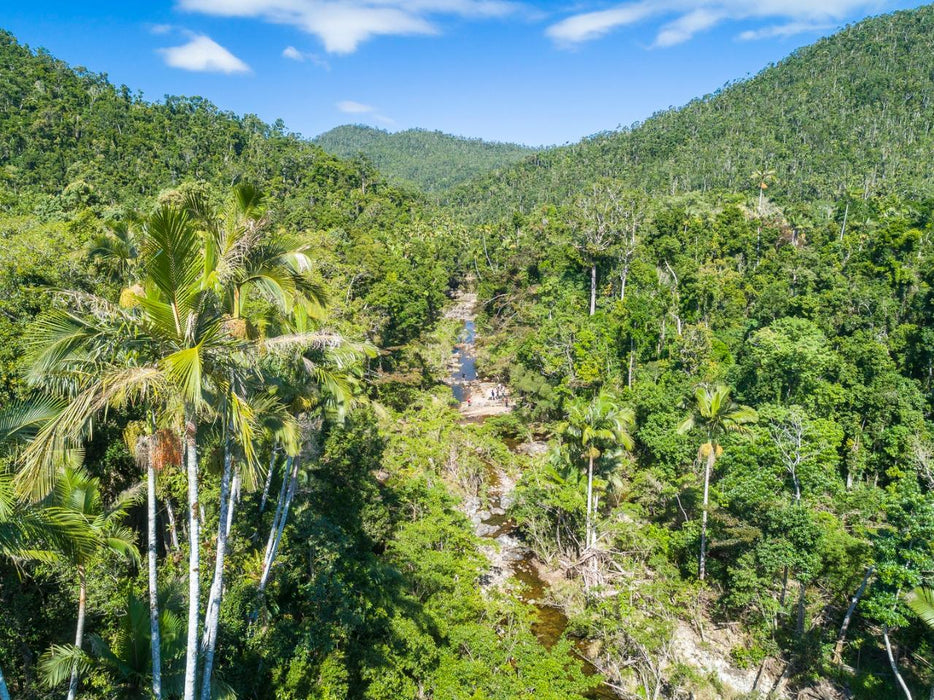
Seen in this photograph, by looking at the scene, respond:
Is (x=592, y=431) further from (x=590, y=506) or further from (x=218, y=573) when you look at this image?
(x=218, y=573)

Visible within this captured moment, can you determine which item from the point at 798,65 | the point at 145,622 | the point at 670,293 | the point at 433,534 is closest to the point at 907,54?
the point at 798,65

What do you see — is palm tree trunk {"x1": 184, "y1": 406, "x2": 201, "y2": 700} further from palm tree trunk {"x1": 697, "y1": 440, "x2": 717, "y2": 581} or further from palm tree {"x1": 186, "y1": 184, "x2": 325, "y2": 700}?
palm tree trunk {"x1": 697, "y1": 440, "x2": 717, "y2": 581}

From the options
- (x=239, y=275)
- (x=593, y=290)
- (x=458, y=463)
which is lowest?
(x=458, y=463)

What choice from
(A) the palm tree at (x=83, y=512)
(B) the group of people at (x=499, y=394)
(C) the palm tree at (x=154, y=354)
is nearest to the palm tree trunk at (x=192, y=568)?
(C) the palm tree at (x=154, y=354)

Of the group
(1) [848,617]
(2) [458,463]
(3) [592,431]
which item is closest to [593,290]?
(2) [458,463]

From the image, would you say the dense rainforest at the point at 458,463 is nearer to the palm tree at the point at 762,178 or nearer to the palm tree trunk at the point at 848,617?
the palm tree trunk at the point at 848,617
